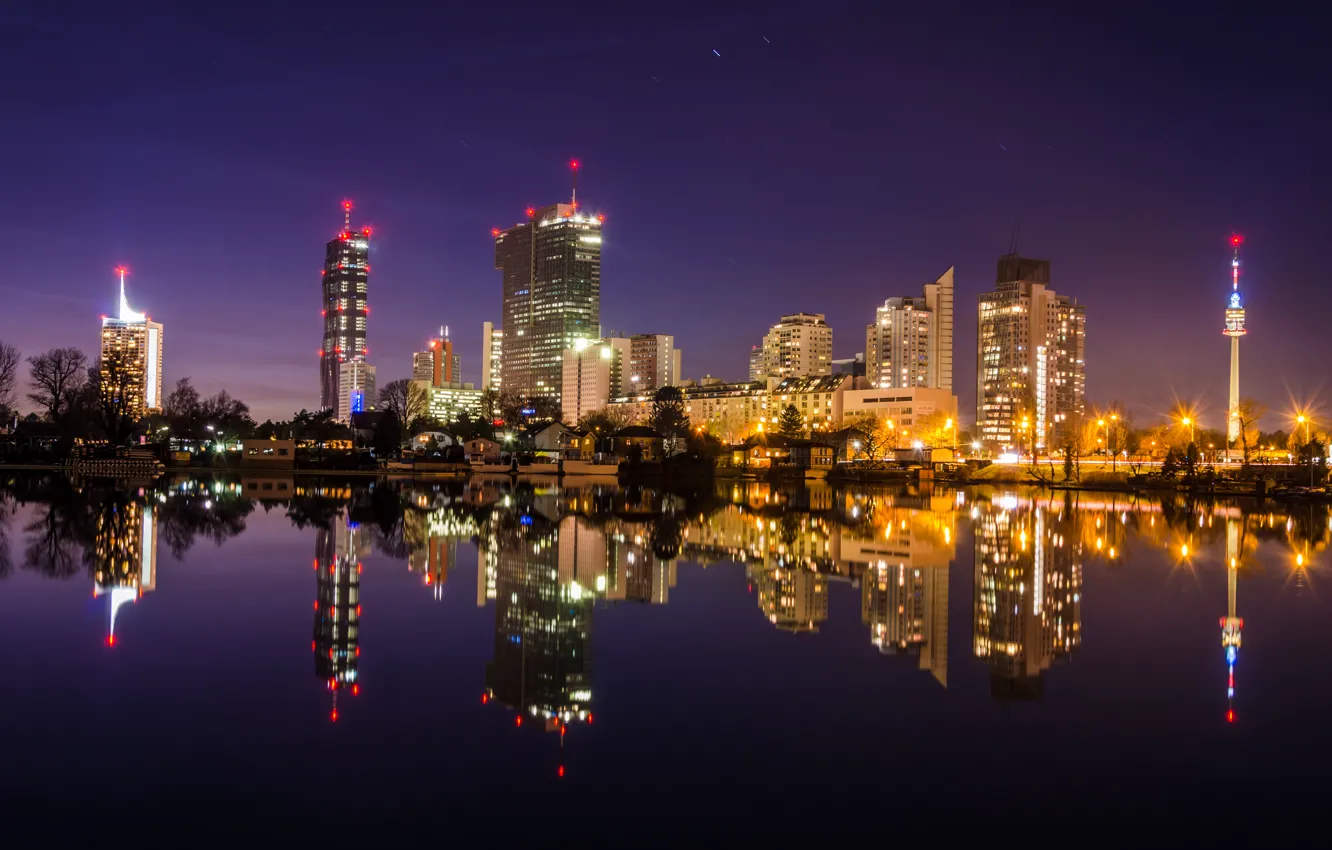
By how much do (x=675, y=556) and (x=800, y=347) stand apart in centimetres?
17159

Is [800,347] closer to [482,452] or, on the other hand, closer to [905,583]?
[482,452]

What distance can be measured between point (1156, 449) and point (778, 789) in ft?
345

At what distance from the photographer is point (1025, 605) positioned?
12.9 m

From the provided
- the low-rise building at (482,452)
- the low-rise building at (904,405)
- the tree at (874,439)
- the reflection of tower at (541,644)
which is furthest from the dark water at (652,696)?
the low-rise building at (904,405)

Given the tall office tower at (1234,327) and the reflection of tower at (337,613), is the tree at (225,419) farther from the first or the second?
the tall office tower at (1234,327)

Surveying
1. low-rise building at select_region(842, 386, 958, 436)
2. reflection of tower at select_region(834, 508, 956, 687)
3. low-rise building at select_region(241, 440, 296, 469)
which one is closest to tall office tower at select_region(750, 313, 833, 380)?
low-rise building at select_region(842, 386, 958, 436)

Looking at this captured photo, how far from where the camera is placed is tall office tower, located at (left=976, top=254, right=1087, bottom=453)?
182250 mm

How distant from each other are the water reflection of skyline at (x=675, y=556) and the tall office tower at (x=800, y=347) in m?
150

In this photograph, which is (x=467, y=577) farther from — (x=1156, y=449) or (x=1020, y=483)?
(x=1156, y=449)

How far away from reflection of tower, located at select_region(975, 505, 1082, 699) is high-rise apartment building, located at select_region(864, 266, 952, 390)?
520 feet

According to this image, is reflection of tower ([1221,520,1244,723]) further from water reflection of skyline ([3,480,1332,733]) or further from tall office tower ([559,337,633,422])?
tall office tower ([559,337,633,422])

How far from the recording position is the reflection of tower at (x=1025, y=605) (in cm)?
933

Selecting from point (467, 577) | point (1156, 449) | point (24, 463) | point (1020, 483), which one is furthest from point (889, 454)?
point (467, 577)

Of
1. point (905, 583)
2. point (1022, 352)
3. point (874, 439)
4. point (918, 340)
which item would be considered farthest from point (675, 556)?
point (1022, 352)
